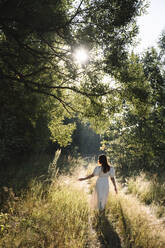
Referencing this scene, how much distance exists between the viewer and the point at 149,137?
7.98 m

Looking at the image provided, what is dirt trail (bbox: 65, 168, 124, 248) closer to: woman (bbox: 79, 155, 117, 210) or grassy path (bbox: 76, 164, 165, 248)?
grassy path (bbox: 76, 164, 165, 248)

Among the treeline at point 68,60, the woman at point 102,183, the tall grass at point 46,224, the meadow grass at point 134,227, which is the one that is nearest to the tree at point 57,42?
the treeline at point 68,60

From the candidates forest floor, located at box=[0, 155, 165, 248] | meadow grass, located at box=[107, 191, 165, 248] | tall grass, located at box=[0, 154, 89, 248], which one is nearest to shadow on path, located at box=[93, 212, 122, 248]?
forest floor, located at box=[0, 155, 165, 248]

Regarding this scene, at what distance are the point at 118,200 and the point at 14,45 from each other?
5.72 meters

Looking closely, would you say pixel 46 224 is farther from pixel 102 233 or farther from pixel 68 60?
pixel 68 60

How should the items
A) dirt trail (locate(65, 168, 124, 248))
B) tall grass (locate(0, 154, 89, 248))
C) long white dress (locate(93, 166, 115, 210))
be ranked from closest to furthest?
tall grass (locate(0, 154, 89, 248)), dirt trail (locate(65, 168, 124, 248)), long white dress (locate(93, 166, 115, 210))

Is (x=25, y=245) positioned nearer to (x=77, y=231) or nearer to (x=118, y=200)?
(x=77, y=231)

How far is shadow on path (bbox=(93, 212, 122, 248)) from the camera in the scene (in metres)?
2.99

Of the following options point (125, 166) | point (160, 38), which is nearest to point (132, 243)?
point (125, 166)

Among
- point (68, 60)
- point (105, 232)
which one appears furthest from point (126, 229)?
point (68, 60)

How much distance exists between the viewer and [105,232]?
3258mm

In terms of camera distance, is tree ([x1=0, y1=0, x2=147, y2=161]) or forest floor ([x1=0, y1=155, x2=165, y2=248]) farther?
tree ([x1=0, y1=0, x2=147, y2=161])

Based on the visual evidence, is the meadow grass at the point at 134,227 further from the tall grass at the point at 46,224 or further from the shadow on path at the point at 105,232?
the tall grass at the point at 46,224

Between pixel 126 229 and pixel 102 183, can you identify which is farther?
pixel 102 183
